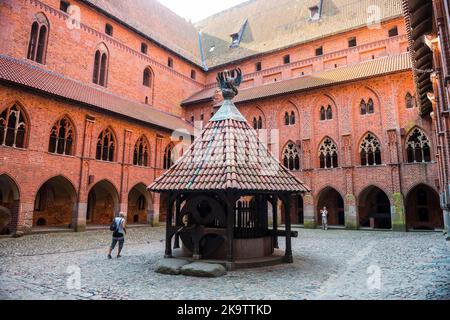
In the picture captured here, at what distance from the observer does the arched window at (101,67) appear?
870 inches

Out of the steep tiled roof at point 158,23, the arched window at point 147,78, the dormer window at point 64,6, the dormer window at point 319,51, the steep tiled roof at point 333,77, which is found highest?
the steep tiled roof at point 158,23

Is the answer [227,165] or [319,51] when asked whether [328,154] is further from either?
[227,165]

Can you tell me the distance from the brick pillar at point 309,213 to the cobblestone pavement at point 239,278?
1193 cm

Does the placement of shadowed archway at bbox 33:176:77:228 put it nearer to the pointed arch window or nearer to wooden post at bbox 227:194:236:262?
wooden post at bbox 227:194:236:262

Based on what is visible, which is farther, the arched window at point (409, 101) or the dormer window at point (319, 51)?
the dormer window at point (319, 51)

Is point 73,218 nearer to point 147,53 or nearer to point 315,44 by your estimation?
point 147,53

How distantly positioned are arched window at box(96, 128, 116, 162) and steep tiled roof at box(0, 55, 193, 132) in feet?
5.13

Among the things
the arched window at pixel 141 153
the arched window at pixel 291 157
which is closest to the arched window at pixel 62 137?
the arched window at pixel 141 153

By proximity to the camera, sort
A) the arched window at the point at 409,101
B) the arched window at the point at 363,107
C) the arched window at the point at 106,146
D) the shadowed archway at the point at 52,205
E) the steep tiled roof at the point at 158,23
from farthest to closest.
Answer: the steep tiled roof at the point at 158,23, the arched window at the point at 363,107, the arched window at the point at 409,101, the arched window at the point at 106,146, the shadowed archway at the point at 52,205

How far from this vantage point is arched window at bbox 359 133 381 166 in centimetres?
2088

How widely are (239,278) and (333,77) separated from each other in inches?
768

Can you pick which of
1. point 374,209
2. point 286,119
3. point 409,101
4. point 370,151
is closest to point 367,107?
point 409,101

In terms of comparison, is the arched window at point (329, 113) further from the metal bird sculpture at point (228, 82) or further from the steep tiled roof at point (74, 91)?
the metal bird sculpture at point (228, 82)

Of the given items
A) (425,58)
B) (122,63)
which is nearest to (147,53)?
(122,63)
